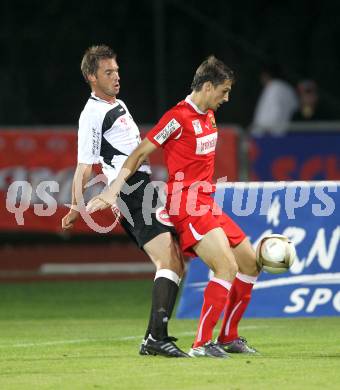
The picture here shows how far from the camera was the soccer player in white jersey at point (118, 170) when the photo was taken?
8914mm

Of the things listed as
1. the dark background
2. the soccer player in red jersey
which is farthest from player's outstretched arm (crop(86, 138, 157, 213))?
the dark background

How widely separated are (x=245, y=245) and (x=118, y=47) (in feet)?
39.2

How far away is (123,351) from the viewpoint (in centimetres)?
939

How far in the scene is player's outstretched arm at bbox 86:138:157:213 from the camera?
8.61 metres

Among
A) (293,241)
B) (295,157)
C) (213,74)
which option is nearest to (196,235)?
(213,74)

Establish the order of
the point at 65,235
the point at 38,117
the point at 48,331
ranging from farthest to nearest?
the point at 38,117 → the point at 65,235 → the point at 48,331

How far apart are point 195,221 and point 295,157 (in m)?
8.97

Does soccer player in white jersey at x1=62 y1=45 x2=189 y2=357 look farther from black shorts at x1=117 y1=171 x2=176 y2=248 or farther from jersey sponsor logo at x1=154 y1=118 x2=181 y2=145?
jersey sponsor logo at x1=154 y1=118 x2=181 y2=145

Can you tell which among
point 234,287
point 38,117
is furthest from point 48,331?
point 38,117

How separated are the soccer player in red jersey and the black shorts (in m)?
0.12

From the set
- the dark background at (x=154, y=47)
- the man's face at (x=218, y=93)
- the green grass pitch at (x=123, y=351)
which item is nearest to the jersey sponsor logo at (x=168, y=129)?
the man's face at (x=218, y=93)

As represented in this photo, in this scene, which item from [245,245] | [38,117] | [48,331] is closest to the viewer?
[245,245]

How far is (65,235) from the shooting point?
18.9 meters

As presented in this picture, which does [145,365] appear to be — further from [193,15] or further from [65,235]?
[193,15]
